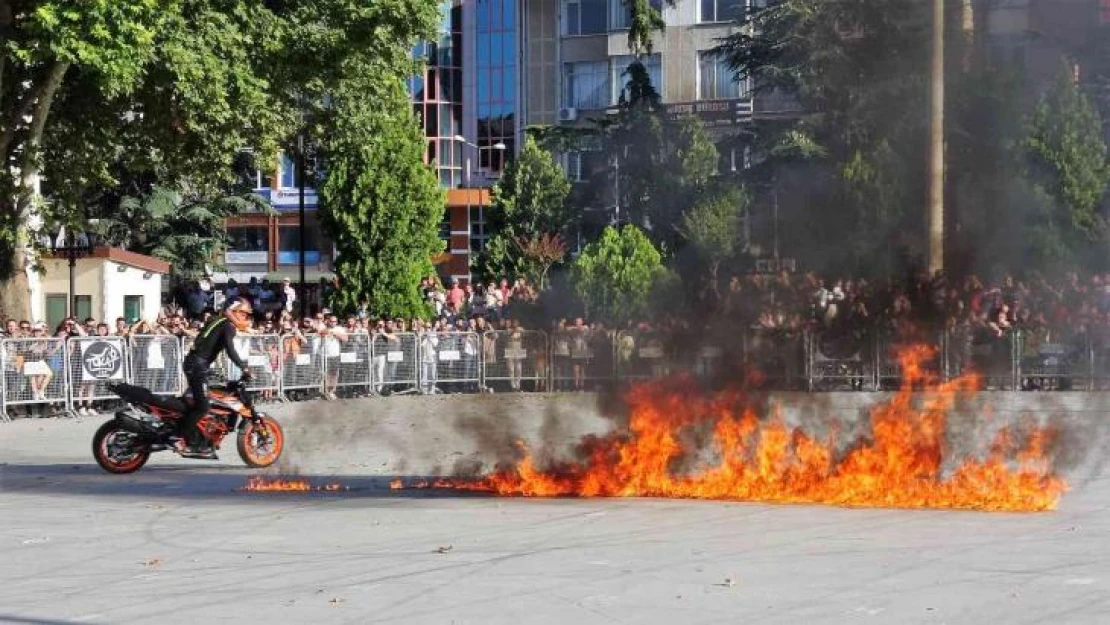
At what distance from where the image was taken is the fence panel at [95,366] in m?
27.8

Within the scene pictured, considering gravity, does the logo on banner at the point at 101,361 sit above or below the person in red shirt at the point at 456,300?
below

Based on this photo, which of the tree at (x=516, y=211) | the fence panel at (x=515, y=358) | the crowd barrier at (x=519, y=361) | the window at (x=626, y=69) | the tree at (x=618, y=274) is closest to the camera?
the window at (x=626, y=69)

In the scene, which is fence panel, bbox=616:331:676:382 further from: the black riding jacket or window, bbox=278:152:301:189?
window, bbox=278:152:301:189

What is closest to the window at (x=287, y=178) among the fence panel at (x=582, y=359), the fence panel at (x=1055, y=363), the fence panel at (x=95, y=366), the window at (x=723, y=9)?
the fence panel at (x=95, y=366)

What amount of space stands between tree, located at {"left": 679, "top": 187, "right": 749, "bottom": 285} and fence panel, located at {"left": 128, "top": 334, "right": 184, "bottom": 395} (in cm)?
1385

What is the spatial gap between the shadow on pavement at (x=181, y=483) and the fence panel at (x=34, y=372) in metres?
8.31

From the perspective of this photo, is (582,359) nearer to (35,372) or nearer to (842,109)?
(35,372)

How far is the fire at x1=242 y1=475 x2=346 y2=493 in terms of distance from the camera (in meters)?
15.7

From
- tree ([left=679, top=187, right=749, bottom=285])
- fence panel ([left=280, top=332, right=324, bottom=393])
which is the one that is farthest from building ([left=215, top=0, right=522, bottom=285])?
tree ([left=679, top=187, right=749, bottom=285])

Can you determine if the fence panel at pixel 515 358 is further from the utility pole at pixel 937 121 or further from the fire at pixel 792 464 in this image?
the utility pole at pixel 937 121

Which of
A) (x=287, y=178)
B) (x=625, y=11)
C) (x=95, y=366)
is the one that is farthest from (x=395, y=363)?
(x=287, y=178)

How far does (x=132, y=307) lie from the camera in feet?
143

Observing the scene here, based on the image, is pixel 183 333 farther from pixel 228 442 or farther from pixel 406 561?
pixel 406 561

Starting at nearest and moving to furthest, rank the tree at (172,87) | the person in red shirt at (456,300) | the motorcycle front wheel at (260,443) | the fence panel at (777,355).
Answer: the fence panel at (777,355) < the motorcycle front wheel at (260,443) < the tree at (172,87) < the person in red shirt at (456,300)
